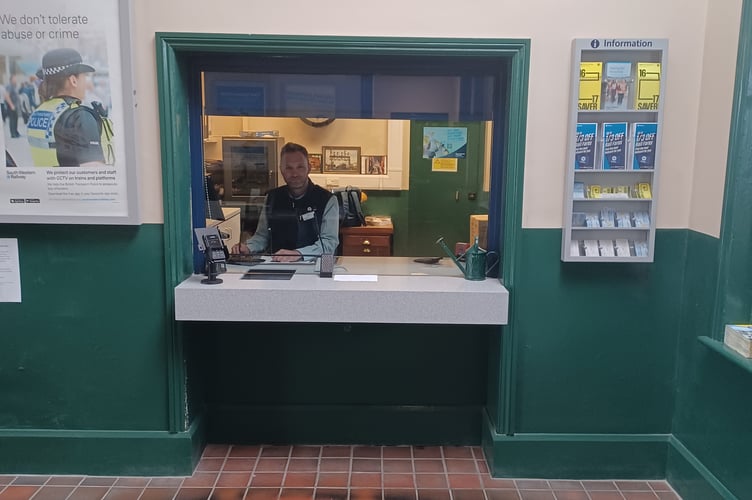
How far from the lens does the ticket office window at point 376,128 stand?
314cm

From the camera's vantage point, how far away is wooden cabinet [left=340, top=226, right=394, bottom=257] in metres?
3.36

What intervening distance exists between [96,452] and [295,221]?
5.00 ft

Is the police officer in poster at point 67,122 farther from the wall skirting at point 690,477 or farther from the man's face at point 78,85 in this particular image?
the wall skirting at point 690,477

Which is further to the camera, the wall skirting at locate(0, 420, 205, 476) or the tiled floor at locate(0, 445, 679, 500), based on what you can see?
the wall skirting at locate(0, 420, 205, 476)

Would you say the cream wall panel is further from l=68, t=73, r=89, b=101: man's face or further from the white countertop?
l=68, t=73, r=89, b=101: man's face

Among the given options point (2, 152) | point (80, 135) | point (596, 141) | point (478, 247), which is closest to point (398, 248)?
point (478, 247)

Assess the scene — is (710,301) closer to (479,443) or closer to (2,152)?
(479,443)

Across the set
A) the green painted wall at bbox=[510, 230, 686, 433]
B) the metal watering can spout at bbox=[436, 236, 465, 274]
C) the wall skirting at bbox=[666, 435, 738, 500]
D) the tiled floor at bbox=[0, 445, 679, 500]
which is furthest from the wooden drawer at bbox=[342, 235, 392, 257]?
the wall skirting at bbox=[666, 435, 738, 500]

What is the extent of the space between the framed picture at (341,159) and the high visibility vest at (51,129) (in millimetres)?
1023

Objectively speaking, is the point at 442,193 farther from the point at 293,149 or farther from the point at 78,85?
the point at 78,85

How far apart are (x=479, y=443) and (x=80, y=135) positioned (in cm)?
257

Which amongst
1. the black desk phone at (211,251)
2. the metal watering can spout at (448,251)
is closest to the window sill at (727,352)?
the metal watering can spout at (448,251)

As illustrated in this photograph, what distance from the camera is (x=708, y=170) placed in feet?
9.21

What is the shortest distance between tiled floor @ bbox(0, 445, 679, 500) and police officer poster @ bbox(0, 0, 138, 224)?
1293mm
